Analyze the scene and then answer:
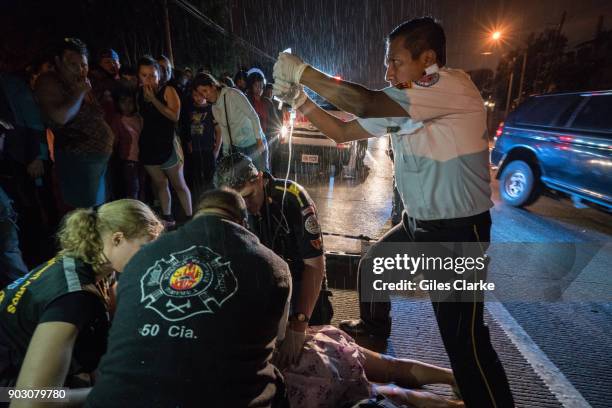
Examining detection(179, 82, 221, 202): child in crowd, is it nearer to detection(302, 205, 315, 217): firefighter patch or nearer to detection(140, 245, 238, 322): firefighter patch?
detection(302, 205, 315, 217): firefighter patch

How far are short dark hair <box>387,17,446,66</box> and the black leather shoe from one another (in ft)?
6.09

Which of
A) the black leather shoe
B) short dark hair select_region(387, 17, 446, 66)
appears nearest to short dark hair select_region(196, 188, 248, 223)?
short dark hair select_region(387, 17, 446, 66)

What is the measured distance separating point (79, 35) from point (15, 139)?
22.3 ft

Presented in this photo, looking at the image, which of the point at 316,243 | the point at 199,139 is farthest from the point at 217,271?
the point at 199,139

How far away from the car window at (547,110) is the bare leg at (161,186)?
244 inches

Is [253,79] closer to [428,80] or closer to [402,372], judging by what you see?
[428,80]

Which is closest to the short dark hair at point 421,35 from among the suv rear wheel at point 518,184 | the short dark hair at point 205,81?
the short dark hair at point 205,81

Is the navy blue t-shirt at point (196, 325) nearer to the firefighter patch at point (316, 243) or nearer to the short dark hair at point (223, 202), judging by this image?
the short dark hair at point (223, 202)

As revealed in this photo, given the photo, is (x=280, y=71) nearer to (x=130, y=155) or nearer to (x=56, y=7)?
(x=130, y=155)

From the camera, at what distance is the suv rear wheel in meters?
5.96

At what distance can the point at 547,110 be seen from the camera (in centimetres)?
613

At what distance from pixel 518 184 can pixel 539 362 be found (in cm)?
460

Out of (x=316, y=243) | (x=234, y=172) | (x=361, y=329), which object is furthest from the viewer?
(x=361, y=329)

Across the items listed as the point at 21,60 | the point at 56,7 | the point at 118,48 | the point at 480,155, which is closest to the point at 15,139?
the point at 480,155
